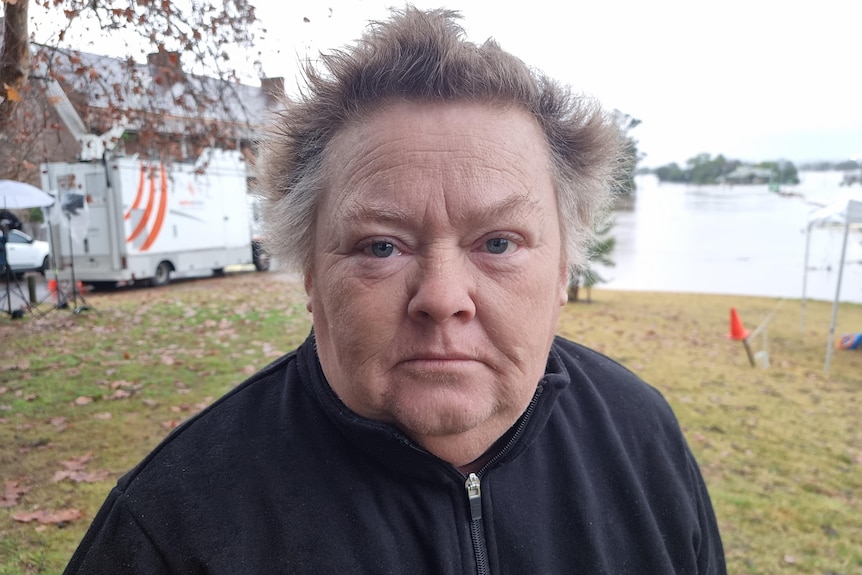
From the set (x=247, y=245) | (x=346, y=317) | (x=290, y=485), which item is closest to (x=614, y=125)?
(x=346, y=317)

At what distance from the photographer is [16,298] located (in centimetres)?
1276

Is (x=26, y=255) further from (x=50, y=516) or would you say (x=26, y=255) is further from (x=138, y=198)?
(x=50, y=516)

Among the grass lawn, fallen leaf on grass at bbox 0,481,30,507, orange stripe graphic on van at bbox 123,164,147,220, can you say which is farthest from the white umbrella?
fallen leaf on grass at bbox 0,481,30,507

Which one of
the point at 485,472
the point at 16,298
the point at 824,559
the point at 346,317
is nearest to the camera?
the point at 346,317

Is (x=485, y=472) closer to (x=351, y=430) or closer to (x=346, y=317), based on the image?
(x=351, y=430)

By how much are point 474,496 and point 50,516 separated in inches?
119

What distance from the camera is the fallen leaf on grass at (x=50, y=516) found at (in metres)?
3.15

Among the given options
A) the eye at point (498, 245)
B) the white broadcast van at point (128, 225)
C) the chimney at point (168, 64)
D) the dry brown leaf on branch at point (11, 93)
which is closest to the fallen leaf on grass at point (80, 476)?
the dry brown leaf on branch at point (11, 93)

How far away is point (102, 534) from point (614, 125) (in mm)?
1629

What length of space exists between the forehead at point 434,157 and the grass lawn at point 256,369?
619mm

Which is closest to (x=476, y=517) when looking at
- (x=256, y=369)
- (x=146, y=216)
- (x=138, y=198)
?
(x=256, y=369)

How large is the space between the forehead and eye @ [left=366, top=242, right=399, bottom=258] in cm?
9

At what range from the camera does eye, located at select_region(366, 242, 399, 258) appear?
4.05 feet

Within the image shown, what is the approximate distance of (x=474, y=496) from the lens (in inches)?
53.1
